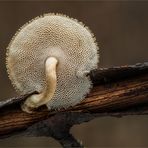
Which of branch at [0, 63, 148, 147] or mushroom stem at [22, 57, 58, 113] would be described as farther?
branch at [0, 63, 148, 147]

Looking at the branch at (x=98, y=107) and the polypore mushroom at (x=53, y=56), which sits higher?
the polypore mushroom at (x=53, y=56)

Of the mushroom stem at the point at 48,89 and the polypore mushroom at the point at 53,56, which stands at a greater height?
the polypore mushroom at the point at 53,56

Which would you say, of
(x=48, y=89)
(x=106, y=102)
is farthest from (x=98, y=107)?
(x=48, y=89)

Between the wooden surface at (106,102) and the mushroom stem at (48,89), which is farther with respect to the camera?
the wooden surface at (106,102)

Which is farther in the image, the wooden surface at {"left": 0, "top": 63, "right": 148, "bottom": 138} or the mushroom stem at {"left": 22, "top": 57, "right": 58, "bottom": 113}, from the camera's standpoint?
the wooden surface at {"left": 0, "top": 63, "right": 148, "bottom": 138}

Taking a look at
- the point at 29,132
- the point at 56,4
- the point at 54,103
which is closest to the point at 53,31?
the point at 54,103

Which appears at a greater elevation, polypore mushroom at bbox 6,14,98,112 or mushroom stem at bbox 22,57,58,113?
polypore mushroom at bbox 6,14,98,112
